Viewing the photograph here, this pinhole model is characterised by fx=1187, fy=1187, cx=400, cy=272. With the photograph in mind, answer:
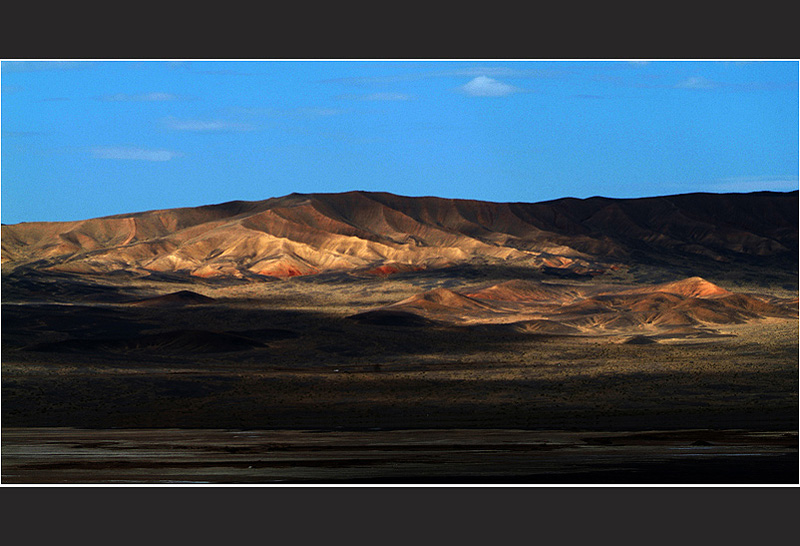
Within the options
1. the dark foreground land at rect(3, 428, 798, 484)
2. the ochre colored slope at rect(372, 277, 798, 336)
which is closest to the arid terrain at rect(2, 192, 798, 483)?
the dark foreground land at rect(3, 428, 798, 484)

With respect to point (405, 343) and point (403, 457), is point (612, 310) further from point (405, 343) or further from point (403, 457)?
point (403, 457)

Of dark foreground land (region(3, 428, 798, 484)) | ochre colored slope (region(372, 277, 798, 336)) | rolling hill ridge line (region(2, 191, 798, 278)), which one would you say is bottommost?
dark foreground land (region(3, 428, 798, 484))

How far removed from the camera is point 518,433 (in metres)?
24.8

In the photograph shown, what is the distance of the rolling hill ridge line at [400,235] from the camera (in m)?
110

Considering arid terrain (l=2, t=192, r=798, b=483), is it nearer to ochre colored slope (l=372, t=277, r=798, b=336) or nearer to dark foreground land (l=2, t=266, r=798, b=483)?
dark foreground land (l=2, t=266, r=798, b=483)

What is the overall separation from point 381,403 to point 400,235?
95.7 meters

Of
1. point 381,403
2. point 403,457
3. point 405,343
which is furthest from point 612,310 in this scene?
point 403,457

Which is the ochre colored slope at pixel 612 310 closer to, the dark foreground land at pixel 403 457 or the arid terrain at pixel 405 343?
the arid terrain at pixel 405 343

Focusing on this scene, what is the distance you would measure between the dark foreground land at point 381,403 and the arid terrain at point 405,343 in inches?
5.5

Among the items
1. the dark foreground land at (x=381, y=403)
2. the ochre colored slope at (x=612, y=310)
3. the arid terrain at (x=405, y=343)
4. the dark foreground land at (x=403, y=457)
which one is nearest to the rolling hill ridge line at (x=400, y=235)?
the arid terrain at (x=405, y=343)

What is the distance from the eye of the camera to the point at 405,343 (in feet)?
188

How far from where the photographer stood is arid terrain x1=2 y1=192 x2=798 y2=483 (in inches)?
839

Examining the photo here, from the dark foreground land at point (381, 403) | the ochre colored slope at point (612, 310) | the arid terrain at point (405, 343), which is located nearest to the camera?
the dark foreground land at point (381, 403)

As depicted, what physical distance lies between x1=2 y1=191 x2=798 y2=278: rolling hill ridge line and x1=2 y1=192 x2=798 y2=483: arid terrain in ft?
1.22
